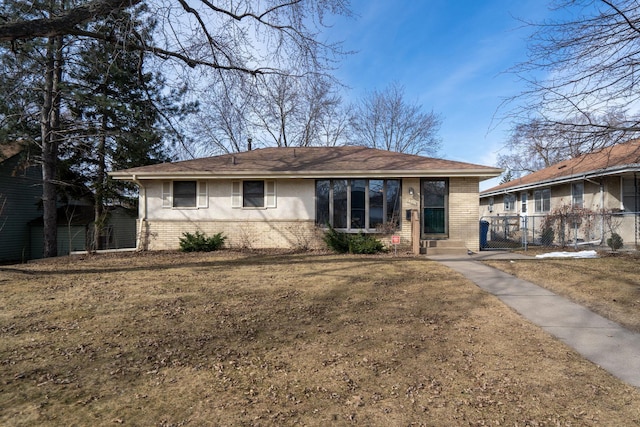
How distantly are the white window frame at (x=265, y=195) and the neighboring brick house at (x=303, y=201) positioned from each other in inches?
1.4

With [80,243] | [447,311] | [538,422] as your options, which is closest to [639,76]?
[447,311]

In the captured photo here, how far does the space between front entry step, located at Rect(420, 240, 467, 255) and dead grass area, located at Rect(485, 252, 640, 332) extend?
1911mm

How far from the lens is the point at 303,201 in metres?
12.7

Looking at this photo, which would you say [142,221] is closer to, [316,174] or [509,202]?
[316,174]

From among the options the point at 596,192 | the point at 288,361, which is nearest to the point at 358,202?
the point at 288,361

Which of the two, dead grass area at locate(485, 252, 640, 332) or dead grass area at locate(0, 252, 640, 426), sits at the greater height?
dead grass area at locate(485, 252, 640, 332)

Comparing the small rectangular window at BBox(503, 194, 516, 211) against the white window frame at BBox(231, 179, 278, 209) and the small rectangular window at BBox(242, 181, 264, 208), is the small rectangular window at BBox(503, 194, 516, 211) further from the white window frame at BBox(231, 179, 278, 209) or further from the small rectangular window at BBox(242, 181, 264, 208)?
the small rectangular window at BBox(242, 181, 264, 208)

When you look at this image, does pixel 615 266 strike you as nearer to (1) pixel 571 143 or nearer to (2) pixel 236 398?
(1) pixel 571 143

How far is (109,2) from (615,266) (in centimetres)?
1254

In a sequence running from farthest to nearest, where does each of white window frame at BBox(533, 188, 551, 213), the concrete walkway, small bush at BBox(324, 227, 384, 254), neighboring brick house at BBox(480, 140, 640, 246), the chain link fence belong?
1. white window frame at BBox(533, 188, 551, 213)
2. the chain link fence
3. neighboring brick house at BBox(480, 140, 640, 246)
4. small bush at BBox(324, 227, 384, 254)
5. the concrete walkway

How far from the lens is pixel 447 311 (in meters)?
5.25

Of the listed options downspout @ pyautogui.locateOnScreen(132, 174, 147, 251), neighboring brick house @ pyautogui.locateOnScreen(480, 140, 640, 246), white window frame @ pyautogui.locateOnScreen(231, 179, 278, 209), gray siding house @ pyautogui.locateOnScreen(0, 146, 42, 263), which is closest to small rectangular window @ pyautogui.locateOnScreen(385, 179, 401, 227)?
white window frame @ pyautogui.locateOnScreen(231, 179, 278, 209)

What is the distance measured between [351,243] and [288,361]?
26.8 ft

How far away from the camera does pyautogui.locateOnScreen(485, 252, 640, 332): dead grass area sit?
211 inches
